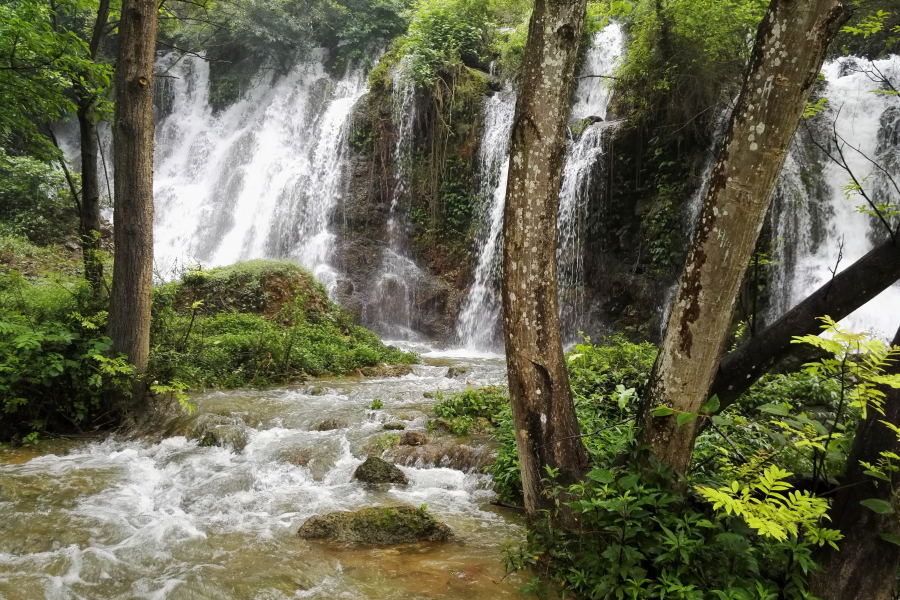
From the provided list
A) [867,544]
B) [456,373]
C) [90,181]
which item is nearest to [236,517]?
[867,544]

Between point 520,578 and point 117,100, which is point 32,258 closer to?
point 117,100

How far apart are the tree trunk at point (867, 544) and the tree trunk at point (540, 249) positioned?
4.17 ft

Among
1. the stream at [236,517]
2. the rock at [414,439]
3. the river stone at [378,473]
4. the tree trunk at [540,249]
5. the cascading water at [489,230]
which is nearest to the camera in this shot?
the tree trunk at [540,249]

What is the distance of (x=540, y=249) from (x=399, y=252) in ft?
52.0

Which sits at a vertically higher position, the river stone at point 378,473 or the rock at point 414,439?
the rock at point 414,439

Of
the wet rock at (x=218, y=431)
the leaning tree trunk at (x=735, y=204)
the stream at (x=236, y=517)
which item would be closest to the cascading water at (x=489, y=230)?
the stream at (x=236, y=517)

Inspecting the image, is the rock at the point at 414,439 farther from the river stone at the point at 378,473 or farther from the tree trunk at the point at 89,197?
the tree trunk at the point at 89,197

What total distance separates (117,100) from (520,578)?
601cm

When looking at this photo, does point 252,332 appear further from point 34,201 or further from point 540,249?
point 34,201

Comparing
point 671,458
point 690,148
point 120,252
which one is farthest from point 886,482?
point 690,148

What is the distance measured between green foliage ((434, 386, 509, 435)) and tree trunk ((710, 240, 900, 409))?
3453mm

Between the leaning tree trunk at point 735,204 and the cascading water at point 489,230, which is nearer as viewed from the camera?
the leaning tree trunk at point 735,204

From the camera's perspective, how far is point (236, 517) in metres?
4.43

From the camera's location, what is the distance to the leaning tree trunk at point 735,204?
2.42 m
